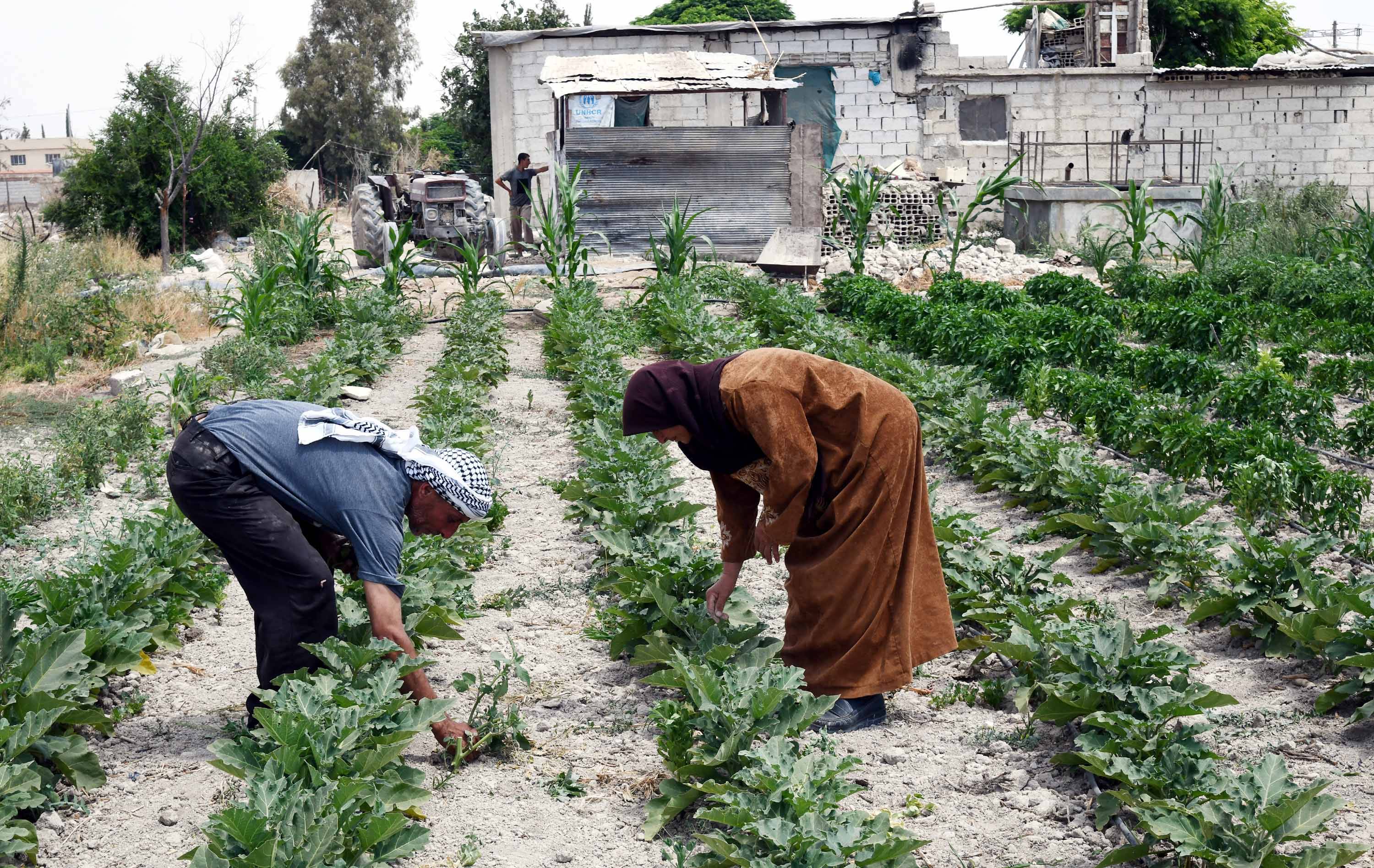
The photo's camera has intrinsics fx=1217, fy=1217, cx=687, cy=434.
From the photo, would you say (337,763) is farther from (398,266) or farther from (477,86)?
(477,86)

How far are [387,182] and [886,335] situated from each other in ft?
37.6

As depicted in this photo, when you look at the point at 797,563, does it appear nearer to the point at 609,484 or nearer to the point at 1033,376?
the point at 609,484

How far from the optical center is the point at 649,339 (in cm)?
1149

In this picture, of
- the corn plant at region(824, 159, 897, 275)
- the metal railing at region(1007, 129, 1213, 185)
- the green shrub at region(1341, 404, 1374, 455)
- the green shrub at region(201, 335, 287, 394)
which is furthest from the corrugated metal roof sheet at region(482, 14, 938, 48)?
the green shrub at region(1341, 404, 1374, 455)

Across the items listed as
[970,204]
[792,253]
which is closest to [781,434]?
[792,253]

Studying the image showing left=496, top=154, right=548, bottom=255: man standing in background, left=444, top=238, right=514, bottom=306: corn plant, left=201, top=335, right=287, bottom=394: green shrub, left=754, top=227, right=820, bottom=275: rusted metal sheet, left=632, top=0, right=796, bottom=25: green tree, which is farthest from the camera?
left=632, top=0, right=796, bottom=25: green tree

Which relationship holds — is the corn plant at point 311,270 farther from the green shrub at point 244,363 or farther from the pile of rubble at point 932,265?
the pile of rubble at point 932,265

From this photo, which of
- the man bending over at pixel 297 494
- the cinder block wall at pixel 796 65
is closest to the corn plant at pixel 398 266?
the man bending over at pixel 297 494

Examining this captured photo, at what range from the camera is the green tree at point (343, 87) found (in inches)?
1813

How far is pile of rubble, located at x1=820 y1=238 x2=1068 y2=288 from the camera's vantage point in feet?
53.2

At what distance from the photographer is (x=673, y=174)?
1602cm

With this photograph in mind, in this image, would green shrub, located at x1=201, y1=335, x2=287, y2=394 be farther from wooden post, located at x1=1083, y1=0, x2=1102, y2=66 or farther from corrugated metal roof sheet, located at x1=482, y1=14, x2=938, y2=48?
wooden post, located at x1=1083, y1=0, x2=1102, y2=66

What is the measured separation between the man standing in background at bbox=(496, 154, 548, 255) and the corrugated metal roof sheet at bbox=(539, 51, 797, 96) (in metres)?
1.32

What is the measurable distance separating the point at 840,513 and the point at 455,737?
1412 mm
